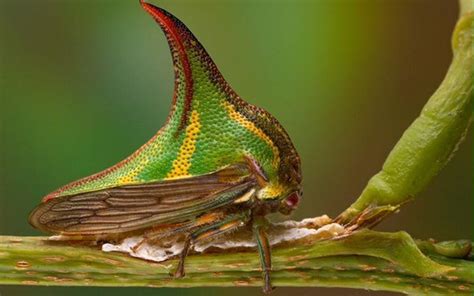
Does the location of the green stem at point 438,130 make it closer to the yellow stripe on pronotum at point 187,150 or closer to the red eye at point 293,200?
the red eye at point 293,200

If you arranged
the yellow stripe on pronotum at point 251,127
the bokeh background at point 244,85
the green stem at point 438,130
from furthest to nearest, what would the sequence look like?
the bokeh background at point 244,85, the yellow stripe on pronotum at point 251,127, the green stem at point 438,130

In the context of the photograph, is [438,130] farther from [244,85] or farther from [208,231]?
[244,85]

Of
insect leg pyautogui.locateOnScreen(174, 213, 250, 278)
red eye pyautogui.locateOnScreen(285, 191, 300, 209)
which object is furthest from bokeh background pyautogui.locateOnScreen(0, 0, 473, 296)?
insect leg pyautogui.locateOnScreen(174, 213, 250, 278)

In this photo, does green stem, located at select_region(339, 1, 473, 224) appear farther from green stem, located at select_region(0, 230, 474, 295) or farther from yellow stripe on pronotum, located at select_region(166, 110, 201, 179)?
yellow stripe on pronotum, located at select_region(166, 110, 201, 179)

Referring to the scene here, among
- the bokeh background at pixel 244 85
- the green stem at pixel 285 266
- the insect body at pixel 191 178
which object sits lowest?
the green stem at pixel 285 266

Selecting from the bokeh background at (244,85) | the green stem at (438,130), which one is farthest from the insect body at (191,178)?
the bokeh background at (244,85)

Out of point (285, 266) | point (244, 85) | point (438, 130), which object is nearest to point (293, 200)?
point (285, 266)

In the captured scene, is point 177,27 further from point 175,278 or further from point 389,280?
point 389,280
